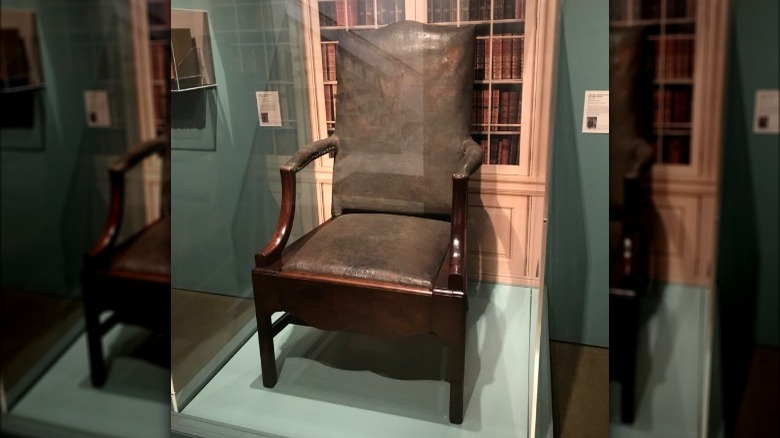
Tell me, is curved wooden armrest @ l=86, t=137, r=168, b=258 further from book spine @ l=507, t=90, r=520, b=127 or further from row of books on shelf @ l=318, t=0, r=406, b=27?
book spine @ l=507, t=90, r=520, b=127

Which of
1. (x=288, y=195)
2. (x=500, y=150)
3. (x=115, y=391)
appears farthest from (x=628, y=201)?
(x=288, y=195)

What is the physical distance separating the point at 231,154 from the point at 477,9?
0.73 meters

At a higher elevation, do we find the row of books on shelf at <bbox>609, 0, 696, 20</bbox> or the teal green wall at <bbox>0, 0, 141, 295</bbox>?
the row of books on shelf at <bbox>609, 0, 696, 20</bbox>

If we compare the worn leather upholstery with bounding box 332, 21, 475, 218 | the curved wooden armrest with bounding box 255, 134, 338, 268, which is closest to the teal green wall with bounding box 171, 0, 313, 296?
the curved wooden armrest with bounding box 255, 134, 338, 268

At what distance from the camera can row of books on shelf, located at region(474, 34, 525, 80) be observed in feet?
4.08

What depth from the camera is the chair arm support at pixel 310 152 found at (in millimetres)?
1394

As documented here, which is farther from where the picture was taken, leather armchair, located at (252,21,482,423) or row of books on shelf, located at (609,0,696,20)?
leather armchair, located at (252,21,482,423)

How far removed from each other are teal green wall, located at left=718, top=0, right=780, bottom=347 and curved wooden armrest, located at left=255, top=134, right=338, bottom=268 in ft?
3.02

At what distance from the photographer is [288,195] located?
1448 mm

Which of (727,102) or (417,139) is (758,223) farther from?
(417,139)

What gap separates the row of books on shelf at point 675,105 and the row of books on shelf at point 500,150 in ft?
2.11

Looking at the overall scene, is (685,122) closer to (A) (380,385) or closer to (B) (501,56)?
(B) (501,56)

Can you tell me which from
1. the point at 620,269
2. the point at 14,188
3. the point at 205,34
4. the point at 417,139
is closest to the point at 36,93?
the point at 14,188

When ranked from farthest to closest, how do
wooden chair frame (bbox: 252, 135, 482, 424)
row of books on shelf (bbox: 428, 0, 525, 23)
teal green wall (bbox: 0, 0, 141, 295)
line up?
wooden chair frame (bbox: 252, 135, 482, 424), row of books on shelf (bbox: 428, 0, 525, 23), teal green wall (bbox: 0, 0, 141, 295)
